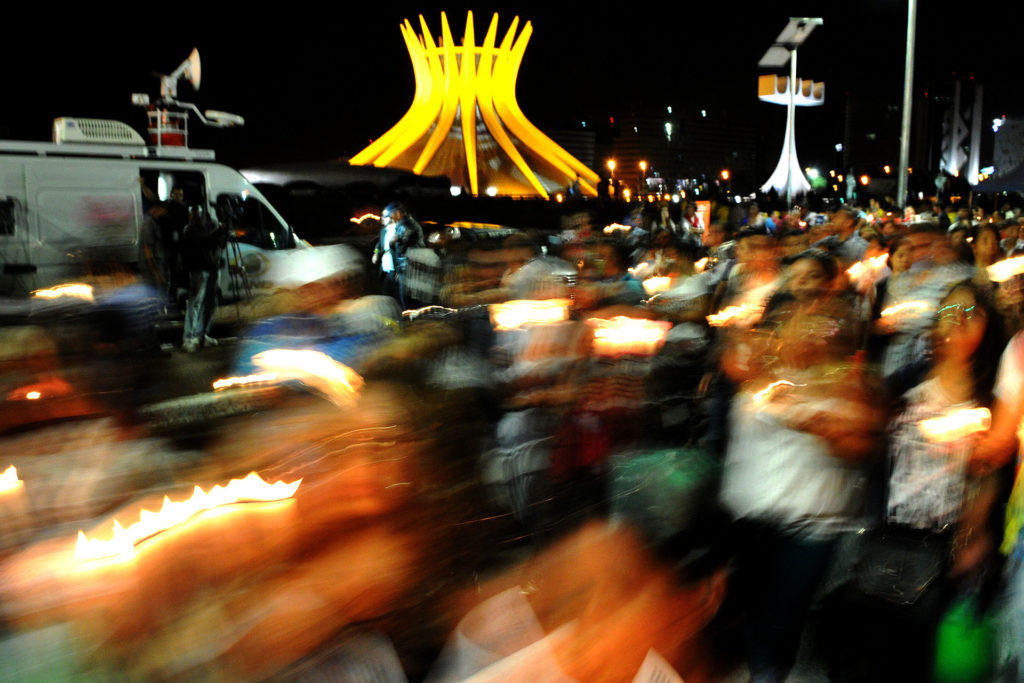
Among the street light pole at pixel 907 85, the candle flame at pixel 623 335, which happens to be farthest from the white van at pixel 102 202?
the street light pole at pixel 907 85

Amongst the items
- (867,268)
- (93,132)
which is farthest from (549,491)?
(93,132)

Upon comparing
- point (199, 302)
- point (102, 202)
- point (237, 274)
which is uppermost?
point (102, 202)

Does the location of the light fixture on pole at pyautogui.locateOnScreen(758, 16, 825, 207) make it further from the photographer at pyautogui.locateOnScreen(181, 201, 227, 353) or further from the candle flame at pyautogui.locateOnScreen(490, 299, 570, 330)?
the candle flame at pyautogui.locateOnScreen(490, 299, 570, 330)

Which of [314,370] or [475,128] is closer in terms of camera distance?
[314,370]

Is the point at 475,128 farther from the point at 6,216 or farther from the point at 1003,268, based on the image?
the point at 1003,268

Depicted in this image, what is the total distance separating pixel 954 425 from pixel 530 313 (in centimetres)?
219

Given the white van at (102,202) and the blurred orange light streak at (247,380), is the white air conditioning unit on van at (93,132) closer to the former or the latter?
the white van at (102,202)

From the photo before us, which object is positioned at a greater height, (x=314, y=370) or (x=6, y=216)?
(x=6, y=216)

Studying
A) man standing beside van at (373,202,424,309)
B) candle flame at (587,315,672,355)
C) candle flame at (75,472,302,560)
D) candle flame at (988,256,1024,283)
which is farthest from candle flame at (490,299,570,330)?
man standing beside van at (373,202,424,309)

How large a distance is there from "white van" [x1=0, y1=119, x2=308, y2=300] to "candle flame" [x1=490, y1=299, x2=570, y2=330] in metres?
4.77

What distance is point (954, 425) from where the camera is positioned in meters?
3.40

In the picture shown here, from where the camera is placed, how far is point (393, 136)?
119 feet

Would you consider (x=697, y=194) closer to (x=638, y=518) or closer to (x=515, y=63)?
(x=515, y=63)

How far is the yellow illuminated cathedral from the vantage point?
34719 millimetres
